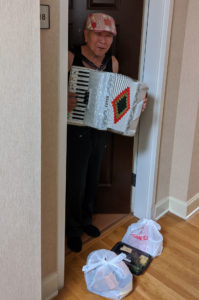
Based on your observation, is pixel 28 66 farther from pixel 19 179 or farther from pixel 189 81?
pixel 189 81

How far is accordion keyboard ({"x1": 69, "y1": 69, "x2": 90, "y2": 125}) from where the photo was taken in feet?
5.58

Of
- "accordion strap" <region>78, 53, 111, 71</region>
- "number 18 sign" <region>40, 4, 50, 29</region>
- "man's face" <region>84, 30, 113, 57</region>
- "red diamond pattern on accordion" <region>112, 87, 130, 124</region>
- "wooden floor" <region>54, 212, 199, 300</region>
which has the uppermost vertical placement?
"number 18 sign" <region>40, 4, 50, 29</region>

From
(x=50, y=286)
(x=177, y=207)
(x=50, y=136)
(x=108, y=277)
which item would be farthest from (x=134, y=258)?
(x=50, y=136)

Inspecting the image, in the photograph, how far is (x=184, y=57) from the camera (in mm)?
2143

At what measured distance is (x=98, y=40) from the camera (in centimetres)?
179

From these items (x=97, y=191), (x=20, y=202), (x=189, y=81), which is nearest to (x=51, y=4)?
(x=20, y=202)

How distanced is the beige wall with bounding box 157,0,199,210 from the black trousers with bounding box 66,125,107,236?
0.53 m

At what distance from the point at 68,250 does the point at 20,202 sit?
3.16 ft

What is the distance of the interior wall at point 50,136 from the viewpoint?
4.32ft

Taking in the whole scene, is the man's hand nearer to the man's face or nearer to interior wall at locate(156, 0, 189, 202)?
the man's face

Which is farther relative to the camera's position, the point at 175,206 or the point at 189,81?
the point at 175,206

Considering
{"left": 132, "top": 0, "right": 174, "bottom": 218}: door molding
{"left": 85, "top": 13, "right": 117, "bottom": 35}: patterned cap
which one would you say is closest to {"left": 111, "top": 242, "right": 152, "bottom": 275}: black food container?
{"left": 132, "top": 0, "right": 174, "bottom": 218}: door molding

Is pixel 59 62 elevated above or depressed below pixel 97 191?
above

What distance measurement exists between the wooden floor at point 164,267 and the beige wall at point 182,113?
0.28m
